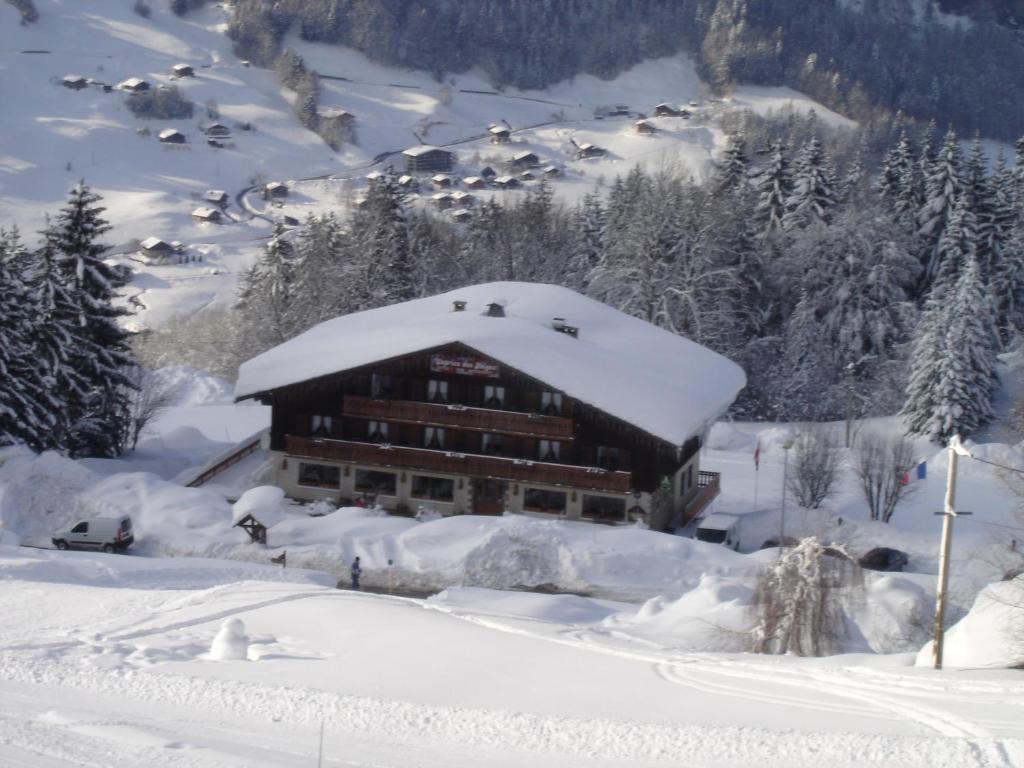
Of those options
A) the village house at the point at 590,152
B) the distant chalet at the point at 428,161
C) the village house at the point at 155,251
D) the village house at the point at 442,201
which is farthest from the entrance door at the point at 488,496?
the village house at the point at 590,152

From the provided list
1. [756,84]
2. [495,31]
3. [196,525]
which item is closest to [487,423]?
[196,525]

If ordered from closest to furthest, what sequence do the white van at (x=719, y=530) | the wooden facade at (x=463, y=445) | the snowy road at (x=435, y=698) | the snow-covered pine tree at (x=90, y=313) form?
the snowy road at (x=435, y=698) < the white van at (x=719, y=530) < the wooden facade at (x=463, y=445) < the snow-covered pine tree at (x=90, y=313)

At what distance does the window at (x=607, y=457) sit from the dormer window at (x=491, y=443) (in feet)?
10.9

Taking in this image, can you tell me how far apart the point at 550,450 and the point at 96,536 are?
14222mm

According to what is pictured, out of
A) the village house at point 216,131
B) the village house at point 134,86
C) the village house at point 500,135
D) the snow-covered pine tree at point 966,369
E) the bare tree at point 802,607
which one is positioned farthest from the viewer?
the village house at point 500,135

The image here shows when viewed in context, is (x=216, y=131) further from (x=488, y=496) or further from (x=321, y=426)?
(x=488, y=496)

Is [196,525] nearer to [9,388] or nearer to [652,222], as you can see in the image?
[9,388]

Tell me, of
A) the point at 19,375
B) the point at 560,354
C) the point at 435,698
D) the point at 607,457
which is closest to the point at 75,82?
the point at 19,375

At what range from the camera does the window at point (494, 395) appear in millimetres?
38688

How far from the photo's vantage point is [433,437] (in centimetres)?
3938

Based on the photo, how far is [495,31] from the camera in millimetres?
188625

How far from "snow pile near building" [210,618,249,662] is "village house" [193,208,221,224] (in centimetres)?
9831

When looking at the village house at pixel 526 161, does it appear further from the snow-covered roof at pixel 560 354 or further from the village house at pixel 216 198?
the snow-covered roof at pixel 560 354

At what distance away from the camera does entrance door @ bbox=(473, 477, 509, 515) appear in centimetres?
3853
